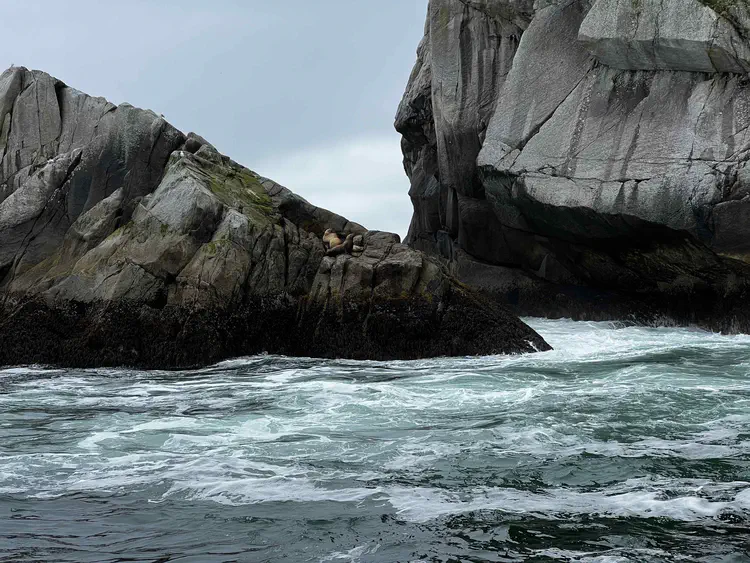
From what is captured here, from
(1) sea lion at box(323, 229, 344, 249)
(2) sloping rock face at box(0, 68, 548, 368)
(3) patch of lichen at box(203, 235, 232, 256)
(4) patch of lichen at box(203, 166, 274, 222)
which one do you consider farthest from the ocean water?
(4) patch of lichen at box(203, 166, 274, 222)

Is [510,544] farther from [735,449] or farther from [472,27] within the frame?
[472,27]

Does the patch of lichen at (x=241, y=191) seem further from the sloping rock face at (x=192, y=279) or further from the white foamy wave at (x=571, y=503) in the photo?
the white foamy wave at (x=571, y=503)

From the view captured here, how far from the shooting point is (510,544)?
6348mm

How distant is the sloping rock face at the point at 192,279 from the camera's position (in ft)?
58.1

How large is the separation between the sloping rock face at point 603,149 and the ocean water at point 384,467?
689cm

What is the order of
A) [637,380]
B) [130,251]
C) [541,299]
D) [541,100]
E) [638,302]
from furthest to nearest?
[541,299]
[638,302]
[541,100]
[130,251]
[637,380]

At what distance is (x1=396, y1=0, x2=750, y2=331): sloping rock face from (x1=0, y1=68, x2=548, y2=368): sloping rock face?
17.3ft

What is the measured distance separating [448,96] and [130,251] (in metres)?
12.5

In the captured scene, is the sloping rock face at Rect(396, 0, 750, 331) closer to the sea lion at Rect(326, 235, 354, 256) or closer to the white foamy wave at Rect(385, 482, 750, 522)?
the sea lion at Rect(326, 235, 354, 256)

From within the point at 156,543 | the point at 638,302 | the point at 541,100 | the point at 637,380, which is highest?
the point at 541,100

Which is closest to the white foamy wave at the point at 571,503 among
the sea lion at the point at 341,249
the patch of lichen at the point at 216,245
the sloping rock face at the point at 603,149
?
the patch of lichen at the point at 216,245

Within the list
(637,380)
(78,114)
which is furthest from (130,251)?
(637,380)

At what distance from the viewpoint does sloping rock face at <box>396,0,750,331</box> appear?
816 inches

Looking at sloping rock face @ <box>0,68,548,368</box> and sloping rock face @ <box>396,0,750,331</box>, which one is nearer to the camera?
sloping rock face @ <box>0,68,548,368</box>
